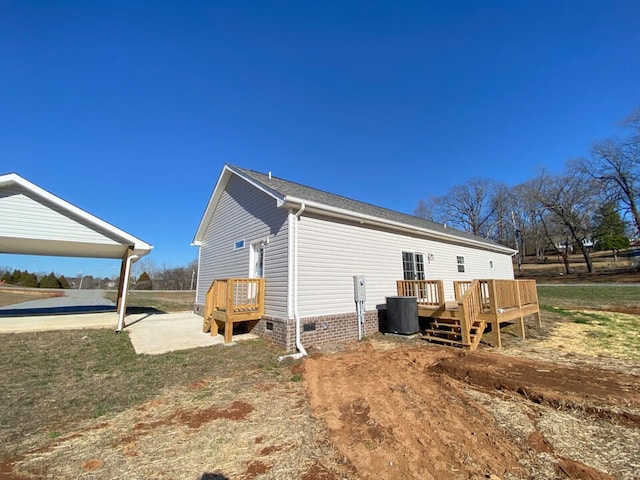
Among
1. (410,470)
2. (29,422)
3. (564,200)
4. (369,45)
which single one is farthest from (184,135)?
(564,200)

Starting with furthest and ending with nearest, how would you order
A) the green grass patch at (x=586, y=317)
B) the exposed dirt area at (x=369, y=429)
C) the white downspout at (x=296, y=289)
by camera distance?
the green grass patch at (x=586, y=317) < the white downspout at (x=296, y=289) < the exposed dirt area at (x=369, y=429)

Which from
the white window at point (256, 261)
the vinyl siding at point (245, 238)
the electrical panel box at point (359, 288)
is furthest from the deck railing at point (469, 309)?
the white window at point (256, 261)

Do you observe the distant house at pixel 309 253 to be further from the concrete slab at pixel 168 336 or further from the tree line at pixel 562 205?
the tree line at pixel 562 205

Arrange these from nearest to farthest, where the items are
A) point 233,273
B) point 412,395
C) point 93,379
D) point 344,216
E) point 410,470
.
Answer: point 410,470 < point 412,395 < point 93,379 < point 344,216 < point 233,273

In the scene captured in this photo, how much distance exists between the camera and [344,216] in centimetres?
802

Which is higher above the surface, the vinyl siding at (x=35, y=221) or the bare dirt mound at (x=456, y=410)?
the vinyl siding at (x=35, y=221)

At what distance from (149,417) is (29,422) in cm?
136

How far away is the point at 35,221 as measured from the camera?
25.2 ft

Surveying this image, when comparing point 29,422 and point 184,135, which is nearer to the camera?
point 29,422

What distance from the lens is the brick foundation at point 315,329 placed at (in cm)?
661

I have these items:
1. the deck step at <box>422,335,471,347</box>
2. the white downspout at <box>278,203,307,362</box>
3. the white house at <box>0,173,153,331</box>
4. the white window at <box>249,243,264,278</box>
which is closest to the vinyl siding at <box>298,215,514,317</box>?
the white downspout at <box>278,203,307,362</box>

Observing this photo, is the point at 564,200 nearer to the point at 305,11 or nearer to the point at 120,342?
the point at 305,11

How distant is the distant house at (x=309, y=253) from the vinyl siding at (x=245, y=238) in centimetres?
3

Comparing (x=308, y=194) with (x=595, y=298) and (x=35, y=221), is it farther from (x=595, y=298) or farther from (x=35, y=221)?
(x=595, y=298)
